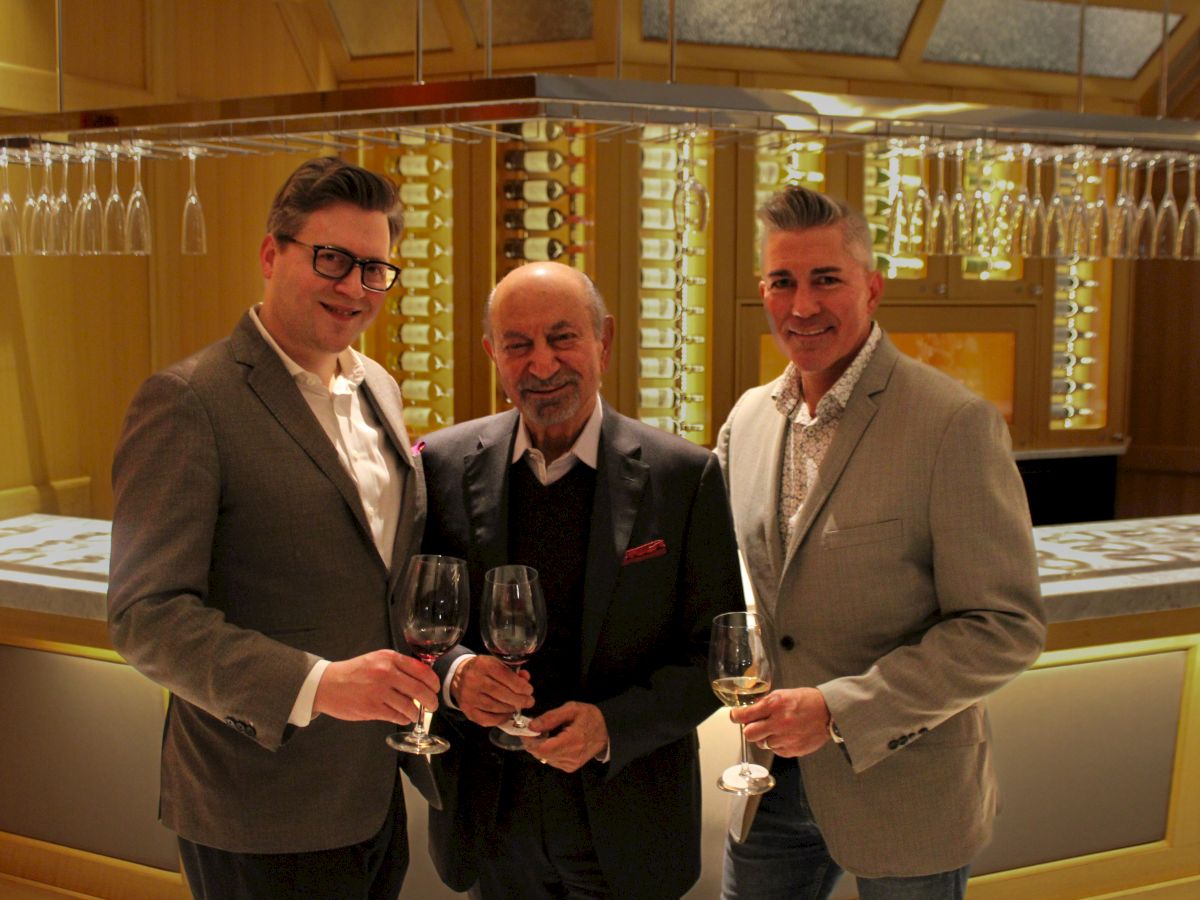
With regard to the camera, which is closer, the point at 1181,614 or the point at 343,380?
the point at 343,380

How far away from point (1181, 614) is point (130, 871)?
2.78 metres

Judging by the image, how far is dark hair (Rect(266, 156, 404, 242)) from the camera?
1963mm

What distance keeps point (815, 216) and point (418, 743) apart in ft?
3.66

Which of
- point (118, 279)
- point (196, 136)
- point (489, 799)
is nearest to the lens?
point (489, 799)

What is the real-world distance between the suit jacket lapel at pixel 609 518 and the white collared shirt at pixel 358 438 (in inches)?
13.3

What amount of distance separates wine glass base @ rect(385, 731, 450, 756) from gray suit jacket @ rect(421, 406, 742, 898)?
0.17 m

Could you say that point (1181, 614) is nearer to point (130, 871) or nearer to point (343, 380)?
point (343, 380)

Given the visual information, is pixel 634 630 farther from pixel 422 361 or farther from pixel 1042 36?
pixel 1042 36

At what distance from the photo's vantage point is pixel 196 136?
11.2 ft

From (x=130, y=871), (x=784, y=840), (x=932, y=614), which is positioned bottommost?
(x=130, y=871)

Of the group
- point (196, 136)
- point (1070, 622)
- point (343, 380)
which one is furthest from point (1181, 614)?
point (196, 136)

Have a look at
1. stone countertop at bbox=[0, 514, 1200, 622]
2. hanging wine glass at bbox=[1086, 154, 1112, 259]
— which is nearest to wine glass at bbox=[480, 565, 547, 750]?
stone countertop at bbox=[0, 514, 1200, 622]

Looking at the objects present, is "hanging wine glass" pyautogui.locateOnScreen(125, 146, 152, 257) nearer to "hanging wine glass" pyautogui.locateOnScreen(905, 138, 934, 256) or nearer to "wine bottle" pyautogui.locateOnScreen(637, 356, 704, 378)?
"hanging wine glass" pyautogui.locateOnScreen(905, 138, 934, 256)

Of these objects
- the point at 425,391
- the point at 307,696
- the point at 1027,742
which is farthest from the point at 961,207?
the point at 425,391
